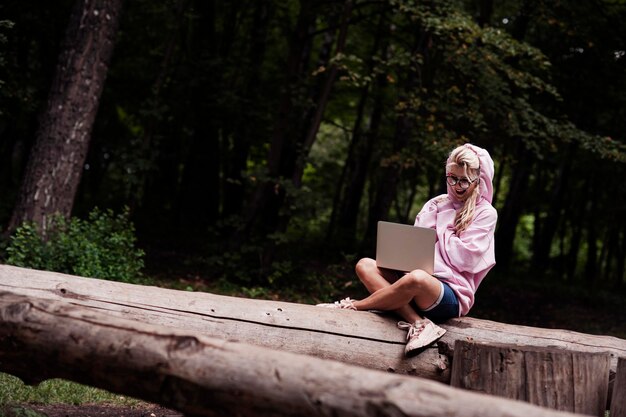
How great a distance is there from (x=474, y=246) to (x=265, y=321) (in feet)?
5.60

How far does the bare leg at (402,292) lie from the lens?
556 cm

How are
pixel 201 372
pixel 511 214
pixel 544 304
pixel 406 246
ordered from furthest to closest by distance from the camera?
pixel 511 214 < pixel 544 304 < pixel 406 246 < pixel 201 372

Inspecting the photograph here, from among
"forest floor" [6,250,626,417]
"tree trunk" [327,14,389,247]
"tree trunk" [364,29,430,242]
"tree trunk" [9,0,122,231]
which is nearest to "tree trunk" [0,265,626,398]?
"tree trunk" [9,0,122,231]

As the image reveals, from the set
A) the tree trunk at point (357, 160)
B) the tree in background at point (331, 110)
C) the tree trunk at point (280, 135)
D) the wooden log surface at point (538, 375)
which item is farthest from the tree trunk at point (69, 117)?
the tree trunk at point (357, 160)

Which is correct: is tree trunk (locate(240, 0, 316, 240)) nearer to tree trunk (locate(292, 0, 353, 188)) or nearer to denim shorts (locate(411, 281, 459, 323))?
tree trunk (locate(292, 0, 353, 188))

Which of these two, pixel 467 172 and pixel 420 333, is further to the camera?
pixel 467 172

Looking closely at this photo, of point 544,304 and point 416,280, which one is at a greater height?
point 416,280

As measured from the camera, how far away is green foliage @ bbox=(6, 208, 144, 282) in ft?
29.7

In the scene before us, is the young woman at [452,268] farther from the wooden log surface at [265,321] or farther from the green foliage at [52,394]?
the green foliage at [52,394]

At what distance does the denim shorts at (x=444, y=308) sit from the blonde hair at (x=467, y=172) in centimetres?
49

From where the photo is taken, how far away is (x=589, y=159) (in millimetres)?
19016

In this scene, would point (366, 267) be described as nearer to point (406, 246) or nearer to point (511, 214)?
point (406, 246)

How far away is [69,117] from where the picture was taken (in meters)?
10.3

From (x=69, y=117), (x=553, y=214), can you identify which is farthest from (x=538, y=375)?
(x=553, y=214)
